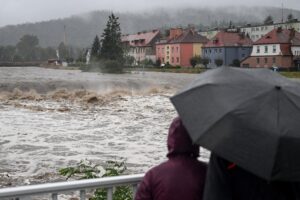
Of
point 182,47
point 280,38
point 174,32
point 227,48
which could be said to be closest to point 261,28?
point 174,32

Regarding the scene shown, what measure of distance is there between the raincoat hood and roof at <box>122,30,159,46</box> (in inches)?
3765

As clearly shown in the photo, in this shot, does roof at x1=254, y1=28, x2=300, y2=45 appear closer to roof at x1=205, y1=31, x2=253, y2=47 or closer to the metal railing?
roof at x1=205, y1=31, x2=253, y2=47

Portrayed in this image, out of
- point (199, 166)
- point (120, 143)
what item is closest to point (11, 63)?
point (120, 143)

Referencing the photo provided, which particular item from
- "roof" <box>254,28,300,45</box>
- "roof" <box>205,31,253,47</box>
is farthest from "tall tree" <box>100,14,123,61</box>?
"roof" <box>254,28,300,45</box>

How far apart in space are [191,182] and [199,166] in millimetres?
83

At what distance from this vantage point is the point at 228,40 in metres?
76.8

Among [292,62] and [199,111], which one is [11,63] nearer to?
[292,62]

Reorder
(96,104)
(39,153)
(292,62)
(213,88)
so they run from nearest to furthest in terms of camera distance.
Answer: (213,88) → (39,153) → (96,104) → (292,62)

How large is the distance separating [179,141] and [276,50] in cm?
6560

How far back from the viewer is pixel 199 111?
211 centimetres

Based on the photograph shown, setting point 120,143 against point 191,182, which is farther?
point 120,143

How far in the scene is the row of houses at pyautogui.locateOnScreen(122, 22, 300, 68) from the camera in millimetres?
65625

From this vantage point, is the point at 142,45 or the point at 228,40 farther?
the point at 142,45

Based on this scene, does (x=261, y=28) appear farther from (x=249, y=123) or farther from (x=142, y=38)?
(x=249, y=123)
